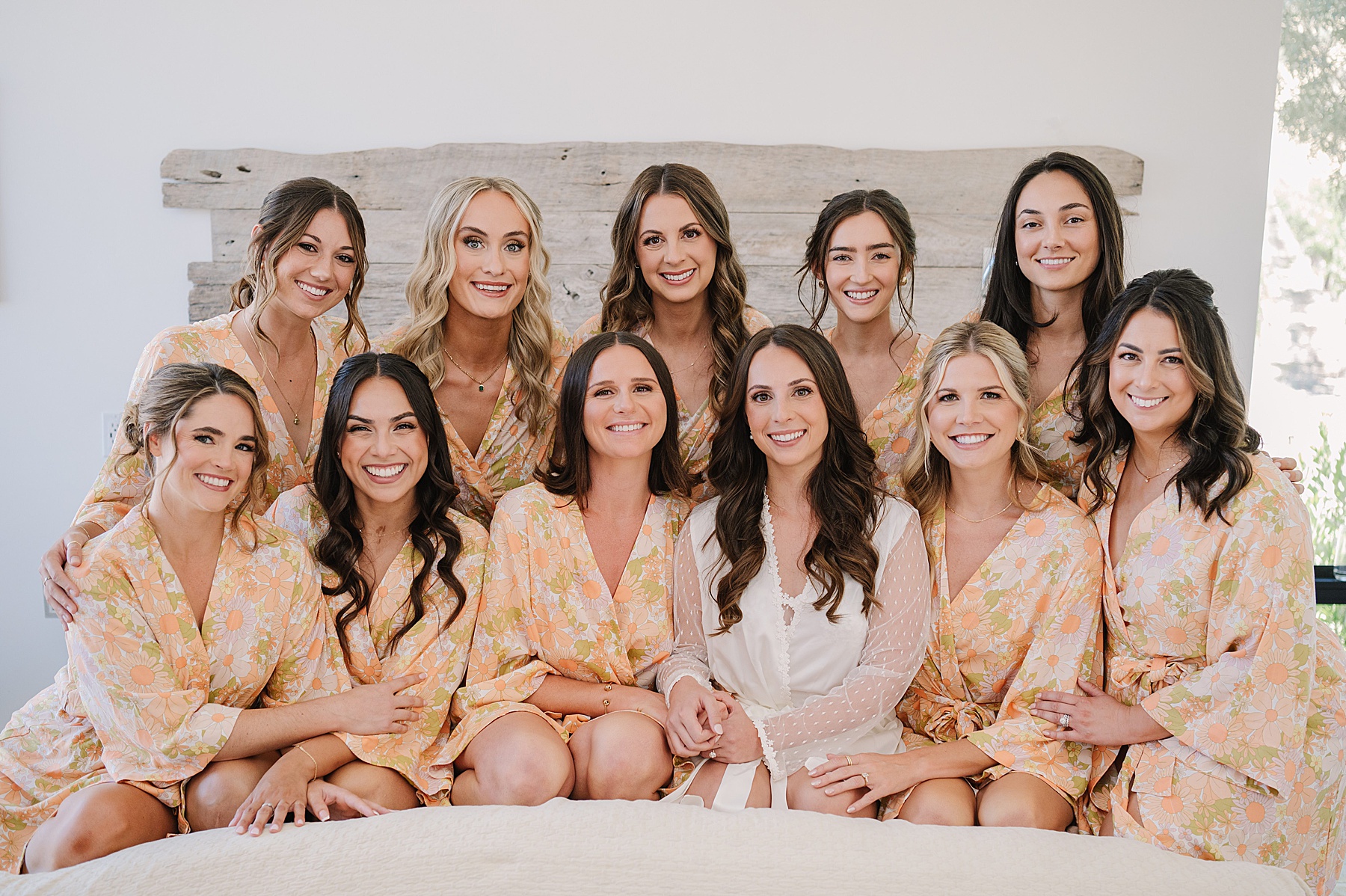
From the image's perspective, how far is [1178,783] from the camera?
1.81 metres

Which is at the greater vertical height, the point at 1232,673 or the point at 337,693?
the point at 1232,673

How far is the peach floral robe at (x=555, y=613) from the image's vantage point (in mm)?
2068

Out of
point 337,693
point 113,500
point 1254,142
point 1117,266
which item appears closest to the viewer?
point 337,693

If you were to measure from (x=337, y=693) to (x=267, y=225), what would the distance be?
1079 mm

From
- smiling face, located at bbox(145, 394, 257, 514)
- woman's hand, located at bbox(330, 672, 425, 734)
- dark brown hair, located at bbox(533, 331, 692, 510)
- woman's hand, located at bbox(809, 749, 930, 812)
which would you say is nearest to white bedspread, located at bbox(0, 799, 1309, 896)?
woman's hand, located at bbox(809, 749, 930, 812)

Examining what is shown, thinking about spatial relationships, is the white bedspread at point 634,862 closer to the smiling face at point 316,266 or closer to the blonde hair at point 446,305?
the blonde hair at point 446,305

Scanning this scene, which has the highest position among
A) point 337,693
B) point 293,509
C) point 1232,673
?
point 293,509

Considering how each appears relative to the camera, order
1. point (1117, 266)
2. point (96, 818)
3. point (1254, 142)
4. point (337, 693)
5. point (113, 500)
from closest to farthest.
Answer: point (96, 818) → point (337, 693) → point (113, 500) → point (1117, 266) → point (1254, 142)

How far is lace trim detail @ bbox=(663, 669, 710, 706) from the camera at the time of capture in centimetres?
201

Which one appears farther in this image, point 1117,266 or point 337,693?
point 1117,266

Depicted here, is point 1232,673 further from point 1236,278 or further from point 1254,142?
point 1254,142

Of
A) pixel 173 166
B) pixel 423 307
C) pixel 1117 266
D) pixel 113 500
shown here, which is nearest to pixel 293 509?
pixel 113 500

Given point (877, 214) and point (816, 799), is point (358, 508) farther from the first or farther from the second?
point (877, 214)

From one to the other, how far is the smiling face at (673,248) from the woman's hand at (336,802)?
4.40 feet
